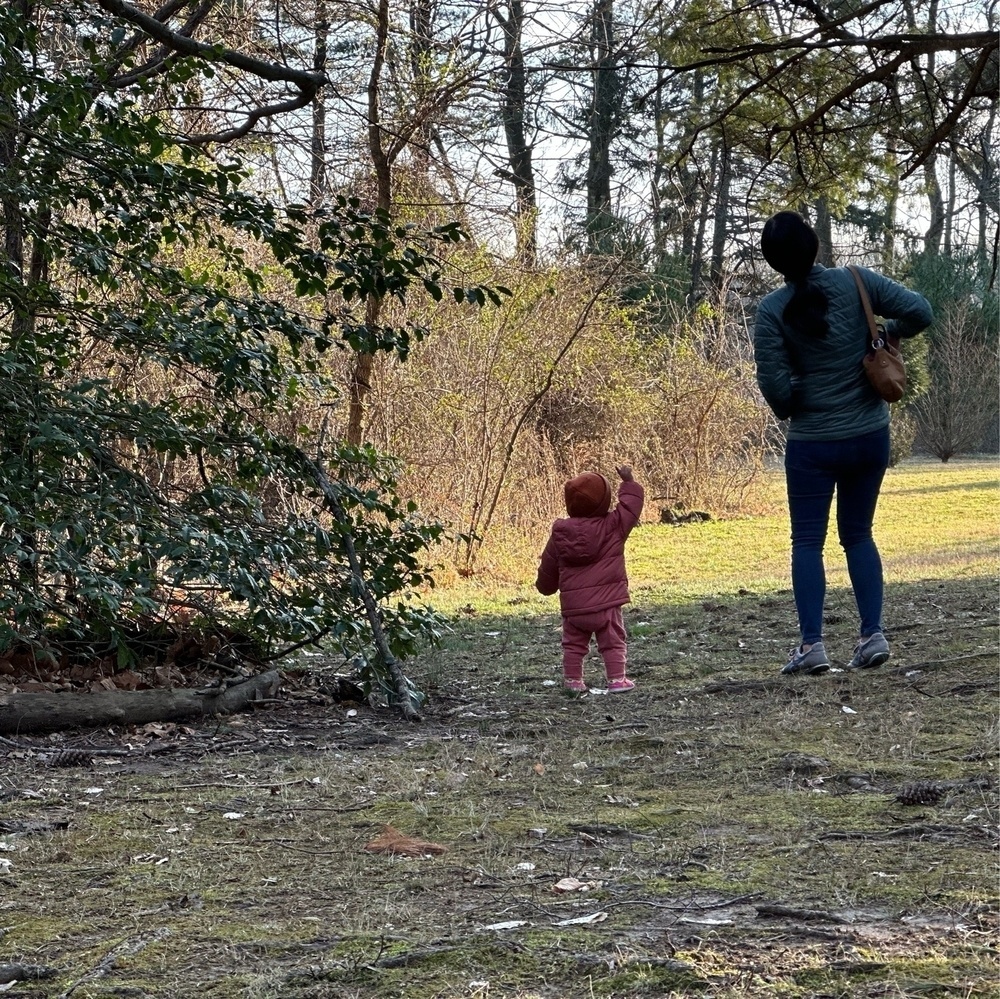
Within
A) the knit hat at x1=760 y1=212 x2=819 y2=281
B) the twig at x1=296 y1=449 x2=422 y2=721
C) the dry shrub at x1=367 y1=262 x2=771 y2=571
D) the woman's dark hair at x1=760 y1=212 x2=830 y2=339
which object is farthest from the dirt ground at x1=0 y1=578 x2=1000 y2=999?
the dry shrub at x1=367 y1=262 x2=771 y2=571

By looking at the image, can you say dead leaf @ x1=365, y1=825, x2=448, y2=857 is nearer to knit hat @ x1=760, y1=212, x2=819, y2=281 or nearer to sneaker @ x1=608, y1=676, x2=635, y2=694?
sneaker @ x1=608, y1=676, x2=635, y2=694

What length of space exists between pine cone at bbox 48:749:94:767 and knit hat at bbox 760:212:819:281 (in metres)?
3.66

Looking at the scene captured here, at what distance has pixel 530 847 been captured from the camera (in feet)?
11.6

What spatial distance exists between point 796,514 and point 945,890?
11.7 feet

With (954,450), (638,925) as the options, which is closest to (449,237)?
(638,925)

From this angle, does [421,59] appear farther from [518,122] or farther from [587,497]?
Result: [587,497]

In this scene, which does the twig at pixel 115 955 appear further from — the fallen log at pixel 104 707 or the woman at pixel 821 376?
the woman at pixel 821 376

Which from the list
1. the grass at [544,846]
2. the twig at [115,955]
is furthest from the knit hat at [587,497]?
the twig at [115,955]

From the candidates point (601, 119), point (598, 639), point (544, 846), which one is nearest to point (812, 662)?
point (598, 639)

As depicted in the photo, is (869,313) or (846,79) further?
(846,79)

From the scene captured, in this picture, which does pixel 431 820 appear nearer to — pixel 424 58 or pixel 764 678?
pixel 764 678

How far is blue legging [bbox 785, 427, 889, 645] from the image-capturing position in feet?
20.5

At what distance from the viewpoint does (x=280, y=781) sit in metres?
4.66

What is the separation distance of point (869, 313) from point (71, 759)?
13.2ft
